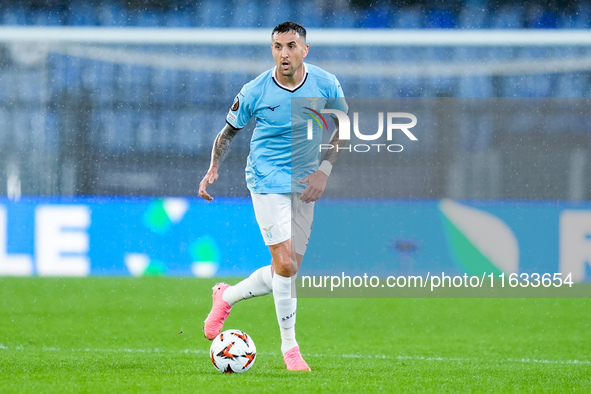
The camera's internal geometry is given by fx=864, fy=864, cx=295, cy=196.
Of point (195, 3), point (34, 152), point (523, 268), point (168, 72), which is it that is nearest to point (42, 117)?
point (34, 152)

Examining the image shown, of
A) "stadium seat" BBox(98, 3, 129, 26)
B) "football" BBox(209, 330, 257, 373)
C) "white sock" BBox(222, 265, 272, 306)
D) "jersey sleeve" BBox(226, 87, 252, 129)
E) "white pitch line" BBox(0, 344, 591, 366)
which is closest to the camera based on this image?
"football" BBox(209, 330, 257, 373)

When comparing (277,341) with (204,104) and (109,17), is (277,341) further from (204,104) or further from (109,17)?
(109,17)

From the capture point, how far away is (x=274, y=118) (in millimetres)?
4848

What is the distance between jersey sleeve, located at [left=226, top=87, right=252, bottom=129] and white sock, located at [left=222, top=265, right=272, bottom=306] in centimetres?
87

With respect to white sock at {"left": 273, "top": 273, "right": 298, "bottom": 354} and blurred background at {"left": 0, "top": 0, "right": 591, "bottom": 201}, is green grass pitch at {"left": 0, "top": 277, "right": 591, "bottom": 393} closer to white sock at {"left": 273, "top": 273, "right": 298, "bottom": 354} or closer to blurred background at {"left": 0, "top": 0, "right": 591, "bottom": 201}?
white sock at {"left": 273, "top": 273, "right": 298, "bottom": 354}

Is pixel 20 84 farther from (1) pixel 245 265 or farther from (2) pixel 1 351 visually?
(2) pixel 1 351

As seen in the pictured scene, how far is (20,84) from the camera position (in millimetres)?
9734

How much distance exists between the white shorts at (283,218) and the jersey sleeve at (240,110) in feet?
1.45

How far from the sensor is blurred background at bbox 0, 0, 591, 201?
31.2ft

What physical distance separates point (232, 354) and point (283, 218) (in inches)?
31.7

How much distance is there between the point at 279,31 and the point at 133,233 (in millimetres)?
5113

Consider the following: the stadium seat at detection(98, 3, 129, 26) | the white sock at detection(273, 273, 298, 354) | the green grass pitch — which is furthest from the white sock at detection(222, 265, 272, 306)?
the stadium seat at detection(98, 3, 129, 26)

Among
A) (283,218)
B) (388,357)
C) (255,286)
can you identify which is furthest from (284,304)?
(388,357)

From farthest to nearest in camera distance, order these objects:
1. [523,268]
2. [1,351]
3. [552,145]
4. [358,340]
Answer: [552,145]
[523,268]
[358,340]
[1,351]
